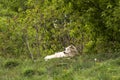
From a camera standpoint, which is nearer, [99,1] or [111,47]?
[99,1]

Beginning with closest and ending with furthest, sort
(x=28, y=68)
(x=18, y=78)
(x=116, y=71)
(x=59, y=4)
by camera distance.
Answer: (x=116, y=71), (x=18, y=78), (x=28, y=68), (x=59, y=4)

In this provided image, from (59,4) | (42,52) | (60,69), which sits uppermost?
(59,4)

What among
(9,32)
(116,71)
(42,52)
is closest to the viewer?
(116,71)

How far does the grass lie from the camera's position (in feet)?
23.1

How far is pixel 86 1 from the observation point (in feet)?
36.1

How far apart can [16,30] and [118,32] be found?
11.6 ft

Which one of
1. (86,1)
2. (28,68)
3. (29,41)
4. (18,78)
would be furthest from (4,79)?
(29,41)

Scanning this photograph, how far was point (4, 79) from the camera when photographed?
25.6 feet

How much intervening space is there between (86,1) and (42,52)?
14.4ft

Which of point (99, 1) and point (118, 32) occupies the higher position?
point (99, 1)

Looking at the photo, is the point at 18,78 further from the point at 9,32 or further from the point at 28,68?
the point at 9,32

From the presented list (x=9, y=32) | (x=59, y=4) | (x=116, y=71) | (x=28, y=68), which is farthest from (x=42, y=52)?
(x=116, y=71)

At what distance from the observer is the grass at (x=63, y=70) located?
7.04 metres

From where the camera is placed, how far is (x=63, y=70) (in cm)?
792
